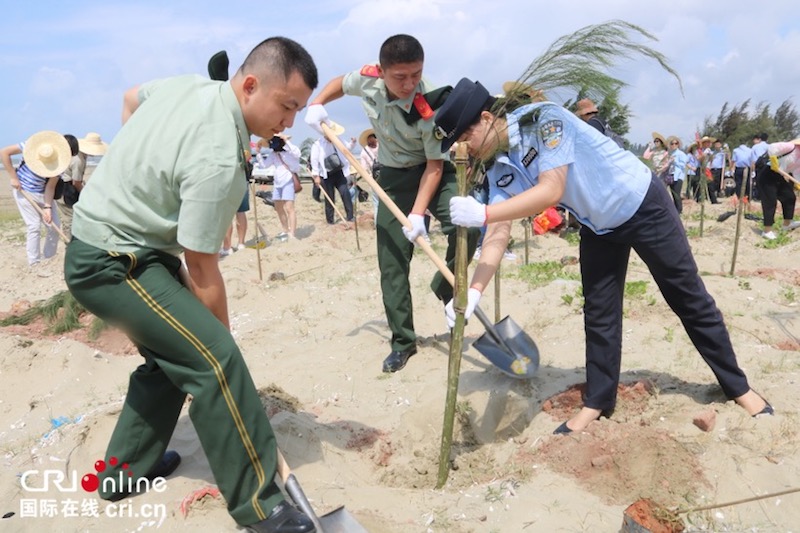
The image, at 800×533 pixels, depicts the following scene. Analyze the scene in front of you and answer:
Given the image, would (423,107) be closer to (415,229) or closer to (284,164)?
(415,229)

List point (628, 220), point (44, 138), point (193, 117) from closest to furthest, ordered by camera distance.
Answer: point (193, 117) < point (628, 220) < point (44, 138)

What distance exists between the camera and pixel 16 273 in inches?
374

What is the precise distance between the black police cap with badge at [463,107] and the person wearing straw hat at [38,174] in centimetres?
674

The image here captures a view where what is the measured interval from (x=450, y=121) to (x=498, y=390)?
181 centimetres

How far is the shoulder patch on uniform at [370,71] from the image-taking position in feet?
13.5

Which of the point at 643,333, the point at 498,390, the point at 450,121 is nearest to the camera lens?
the point at 450,121

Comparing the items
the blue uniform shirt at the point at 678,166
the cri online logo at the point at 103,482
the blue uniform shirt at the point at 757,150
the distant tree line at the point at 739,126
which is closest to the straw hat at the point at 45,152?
the cri online logo at the point at 103,482

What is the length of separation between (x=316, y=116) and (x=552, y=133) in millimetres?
2188

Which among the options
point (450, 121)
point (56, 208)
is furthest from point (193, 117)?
point (56, 208)

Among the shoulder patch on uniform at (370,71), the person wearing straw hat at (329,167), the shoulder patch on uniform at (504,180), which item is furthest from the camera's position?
the person wearing straw hat at (329,167)

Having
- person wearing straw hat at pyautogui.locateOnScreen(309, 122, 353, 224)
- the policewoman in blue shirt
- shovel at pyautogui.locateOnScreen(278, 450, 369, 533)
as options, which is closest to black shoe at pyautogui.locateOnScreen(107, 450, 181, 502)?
shovel at pyautogui.locateOnScreen(278, 450, 369, 533)

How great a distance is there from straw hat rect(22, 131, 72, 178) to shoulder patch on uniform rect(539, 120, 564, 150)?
7.01 meters

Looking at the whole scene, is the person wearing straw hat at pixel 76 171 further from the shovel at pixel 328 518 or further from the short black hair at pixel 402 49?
the shovel at pixel 328 518

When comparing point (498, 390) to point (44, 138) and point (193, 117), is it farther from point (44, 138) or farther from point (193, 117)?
point (44, 138)
